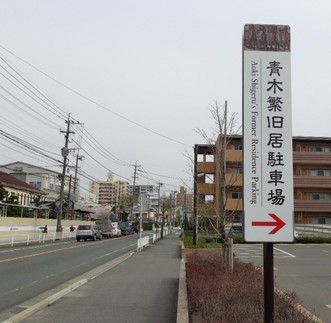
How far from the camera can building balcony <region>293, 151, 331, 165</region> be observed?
46656mm

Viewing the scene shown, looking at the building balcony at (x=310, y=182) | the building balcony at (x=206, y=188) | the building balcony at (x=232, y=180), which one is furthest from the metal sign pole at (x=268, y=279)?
the building balcony at (x=310, y=182)

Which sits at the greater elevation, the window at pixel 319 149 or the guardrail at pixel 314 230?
the window at pixel 319 149

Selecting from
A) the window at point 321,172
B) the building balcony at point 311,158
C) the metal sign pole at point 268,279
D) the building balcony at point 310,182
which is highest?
the building balcony at point 311,158

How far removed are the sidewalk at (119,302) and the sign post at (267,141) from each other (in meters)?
3.57

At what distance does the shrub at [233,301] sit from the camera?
557cm

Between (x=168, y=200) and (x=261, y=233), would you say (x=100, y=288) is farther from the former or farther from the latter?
(x=168, y=200)

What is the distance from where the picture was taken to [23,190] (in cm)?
5725

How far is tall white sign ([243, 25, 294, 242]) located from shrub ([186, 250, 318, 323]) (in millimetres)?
1437

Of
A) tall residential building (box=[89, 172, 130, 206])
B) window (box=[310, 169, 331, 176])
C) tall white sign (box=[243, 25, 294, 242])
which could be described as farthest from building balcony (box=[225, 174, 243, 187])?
tall residential building (box=[89, 172, 130, 206])

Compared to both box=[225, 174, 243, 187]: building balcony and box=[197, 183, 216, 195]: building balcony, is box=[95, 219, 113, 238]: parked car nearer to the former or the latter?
box=[197, 183, 216, 195]: building balcony

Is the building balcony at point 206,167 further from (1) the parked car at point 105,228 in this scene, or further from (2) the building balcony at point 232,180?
(2) the building balcony at point 232,180

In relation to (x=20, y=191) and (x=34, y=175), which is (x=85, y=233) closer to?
(x=20, y=191)

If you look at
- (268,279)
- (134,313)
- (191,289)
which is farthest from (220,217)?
(268,279)

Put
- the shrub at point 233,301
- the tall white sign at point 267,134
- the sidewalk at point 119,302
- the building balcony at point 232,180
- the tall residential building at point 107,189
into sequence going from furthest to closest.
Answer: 1. the tall residential building at point 107,189
2. the building balcony at point 232,180
3. the sidewalk at point 119,302
4. the shrub at point 233,301
5. the tall white sign at point 267,134
